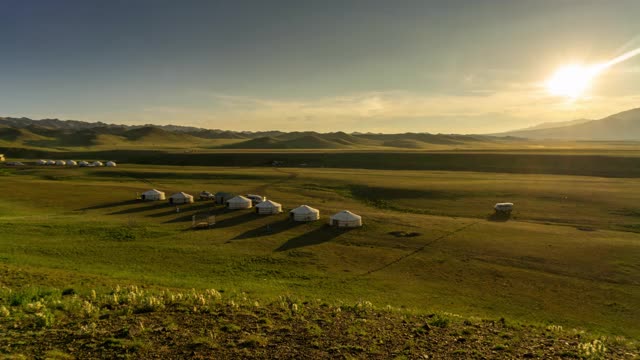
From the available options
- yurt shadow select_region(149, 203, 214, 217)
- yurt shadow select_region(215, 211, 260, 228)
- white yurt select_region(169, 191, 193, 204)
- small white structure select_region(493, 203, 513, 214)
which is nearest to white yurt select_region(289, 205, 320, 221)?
yurt shadow select_region(215, 211, 260, 228)

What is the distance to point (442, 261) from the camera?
3428cm

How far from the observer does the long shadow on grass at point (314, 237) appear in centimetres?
3884

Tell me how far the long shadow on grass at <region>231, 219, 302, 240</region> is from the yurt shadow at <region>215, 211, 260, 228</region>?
3.50m

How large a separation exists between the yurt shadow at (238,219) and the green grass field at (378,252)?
0.51 ft

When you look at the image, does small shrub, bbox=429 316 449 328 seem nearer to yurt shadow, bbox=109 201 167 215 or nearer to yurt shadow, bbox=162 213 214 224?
yurt shadow, bbox=162 213 214 224

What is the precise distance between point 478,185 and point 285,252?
166ft

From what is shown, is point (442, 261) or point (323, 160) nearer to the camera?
point (442, 261)

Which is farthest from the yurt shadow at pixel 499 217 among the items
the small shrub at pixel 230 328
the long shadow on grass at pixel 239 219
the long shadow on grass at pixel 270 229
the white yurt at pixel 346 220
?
the small shrub at pixel 230 328

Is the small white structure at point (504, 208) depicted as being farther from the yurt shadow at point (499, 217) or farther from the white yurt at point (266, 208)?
the white yurt at point (266, 208)

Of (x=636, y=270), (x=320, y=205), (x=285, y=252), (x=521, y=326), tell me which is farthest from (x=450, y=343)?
(x=320, y=205)

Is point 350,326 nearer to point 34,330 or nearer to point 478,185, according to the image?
point 34,330

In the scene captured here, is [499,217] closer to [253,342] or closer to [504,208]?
[504,208]

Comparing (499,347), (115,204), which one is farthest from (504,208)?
(115,204)

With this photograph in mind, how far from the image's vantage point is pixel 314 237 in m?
41.7
